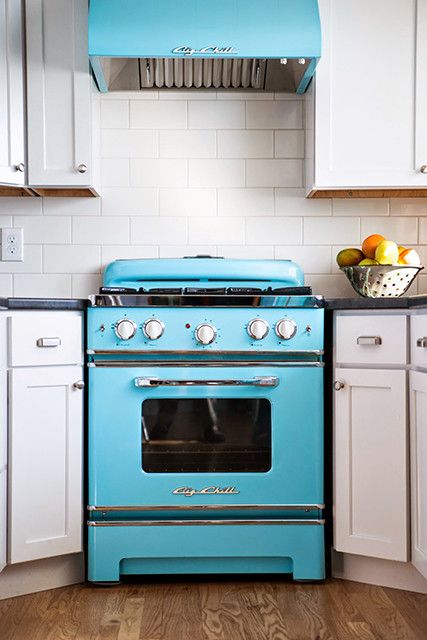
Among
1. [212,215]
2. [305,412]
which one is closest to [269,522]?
[305,412]

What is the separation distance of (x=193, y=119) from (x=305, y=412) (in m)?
1.23

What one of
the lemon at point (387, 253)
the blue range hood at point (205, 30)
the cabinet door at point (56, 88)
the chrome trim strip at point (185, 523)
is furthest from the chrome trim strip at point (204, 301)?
the blue range hood at point (205, 30)

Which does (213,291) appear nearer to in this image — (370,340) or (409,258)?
(370,340)

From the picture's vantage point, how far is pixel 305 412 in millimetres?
2510

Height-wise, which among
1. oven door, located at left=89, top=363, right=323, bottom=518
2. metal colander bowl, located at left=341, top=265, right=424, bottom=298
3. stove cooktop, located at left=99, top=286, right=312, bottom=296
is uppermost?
metal colander bowl, located at left=341, top=265, right=424, bottom=298

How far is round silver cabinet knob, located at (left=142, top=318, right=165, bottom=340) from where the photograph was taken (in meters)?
2.47

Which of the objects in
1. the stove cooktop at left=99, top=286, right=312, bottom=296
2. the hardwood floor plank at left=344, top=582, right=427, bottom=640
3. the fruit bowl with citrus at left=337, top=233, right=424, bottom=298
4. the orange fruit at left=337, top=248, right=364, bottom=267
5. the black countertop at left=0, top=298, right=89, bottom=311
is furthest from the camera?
the orange fruit at left=337, top=248, right=364, bottom=267

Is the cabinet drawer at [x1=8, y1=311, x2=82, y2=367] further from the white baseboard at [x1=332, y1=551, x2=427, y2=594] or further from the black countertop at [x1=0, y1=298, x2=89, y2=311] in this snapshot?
the white baseboard at [x1=332, y1=551, x2=427, y2=594]

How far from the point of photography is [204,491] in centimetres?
250

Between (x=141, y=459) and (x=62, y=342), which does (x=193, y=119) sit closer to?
(x=62, y=342)

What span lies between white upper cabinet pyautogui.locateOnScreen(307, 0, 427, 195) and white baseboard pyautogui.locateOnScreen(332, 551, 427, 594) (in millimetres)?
1234

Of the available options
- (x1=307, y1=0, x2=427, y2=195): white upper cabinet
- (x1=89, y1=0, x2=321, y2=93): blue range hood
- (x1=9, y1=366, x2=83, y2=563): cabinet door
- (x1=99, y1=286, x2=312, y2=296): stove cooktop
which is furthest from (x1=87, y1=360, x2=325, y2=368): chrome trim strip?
(x1=89, y1=0, x2=321, y2=93): blue range hood

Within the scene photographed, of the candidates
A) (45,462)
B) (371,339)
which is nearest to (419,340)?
(371,339)

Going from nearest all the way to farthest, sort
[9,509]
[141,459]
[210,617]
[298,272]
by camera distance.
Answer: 1. [210,617]
2. [9,509]
3. [141,459]
4. [298,272]
